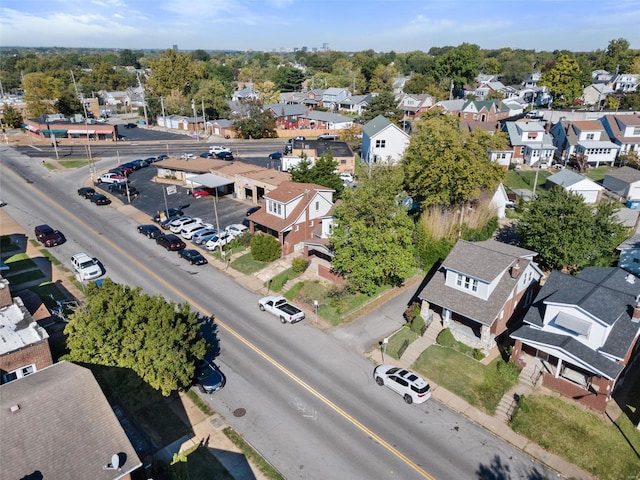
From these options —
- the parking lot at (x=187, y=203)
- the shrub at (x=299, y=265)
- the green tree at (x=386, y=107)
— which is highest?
the green tree at (x=386, y=107)

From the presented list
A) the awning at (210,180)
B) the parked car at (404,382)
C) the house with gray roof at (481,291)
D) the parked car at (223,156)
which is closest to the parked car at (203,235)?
the awning at (210,180)

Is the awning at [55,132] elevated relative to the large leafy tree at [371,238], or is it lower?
elevated

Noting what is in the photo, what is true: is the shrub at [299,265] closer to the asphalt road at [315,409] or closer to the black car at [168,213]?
the asphalt road at [315,409]

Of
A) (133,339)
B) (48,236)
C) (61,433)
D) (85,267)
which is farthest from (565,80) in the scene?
(61,433)

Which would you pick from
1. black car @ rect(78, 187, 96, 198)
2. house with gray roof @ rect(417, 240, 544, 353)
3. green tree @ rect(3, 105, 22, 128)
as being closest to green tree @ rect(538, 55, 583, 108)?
house with gray roof @ rect(417, 240, 544, 353)

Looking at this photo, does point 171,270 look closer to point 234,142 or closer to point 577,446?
point 577,446

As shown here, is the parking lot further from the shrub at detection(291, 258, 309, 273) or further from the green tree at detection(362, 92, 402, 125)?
the green tree at detection(362, 92, 402, 125)
